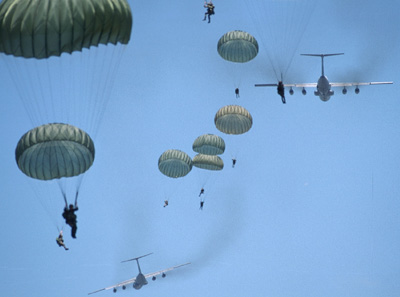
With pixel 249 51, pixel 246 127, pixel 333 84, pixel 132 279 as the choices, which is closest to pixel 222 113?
pixel 246 127

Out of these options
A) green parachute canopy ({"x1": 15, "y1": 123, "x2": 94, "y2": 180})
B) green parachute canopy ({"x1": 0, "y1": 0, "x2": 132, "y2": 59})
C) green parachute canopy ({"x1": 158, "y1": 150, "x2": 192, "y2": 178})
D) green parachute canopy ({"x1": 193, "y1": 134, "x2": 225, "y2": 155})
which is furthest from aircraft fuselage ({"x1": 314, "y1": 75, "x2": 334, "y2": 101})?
green parachute canopy ({"x1": 0, "y1": 0, "x2": 132, "y2": 59})

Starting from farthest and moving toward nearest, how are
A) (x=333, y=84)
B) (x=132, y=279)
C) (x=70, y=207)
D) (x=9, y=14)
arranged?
(x=132, y=279), (x=333, y=84), (x=70, y=207), (x=9, y=14)

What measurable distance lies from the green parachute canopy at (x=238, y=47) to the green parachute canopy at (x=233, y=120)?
175 inches

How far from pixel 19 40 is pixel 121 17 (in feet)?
17.9

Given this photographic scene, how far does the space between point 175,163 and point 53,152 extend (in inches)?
881

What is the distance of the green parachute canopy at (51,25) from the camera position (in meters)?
33.2

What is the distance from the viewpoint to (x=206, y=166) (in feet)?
204

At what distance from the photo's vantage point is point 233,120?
5862 centimetres

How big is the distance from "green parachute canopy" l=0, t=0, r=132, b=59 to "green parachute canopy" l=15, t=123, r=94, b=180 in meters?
6.48

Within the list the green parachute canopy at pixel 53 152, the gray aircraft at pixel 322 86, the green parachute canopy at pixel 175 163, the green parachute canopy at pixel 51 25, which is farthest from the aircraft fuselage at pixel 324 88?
the green parachute canopy at pixel 51 25

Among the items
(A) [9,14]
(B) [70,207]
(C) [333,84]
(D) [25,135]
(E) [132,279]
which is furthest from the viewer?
(E) [132,279]

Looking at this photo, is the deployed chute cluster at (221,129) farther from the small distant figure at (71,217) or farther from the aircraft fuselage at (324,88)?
the small distant figure at (71,217)

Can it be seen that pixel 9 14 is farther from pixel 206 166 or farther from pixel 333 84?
pixel 333 84

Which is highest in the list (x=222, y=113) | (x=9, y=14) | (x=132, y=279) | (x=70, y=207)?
(x=9, y=14)
